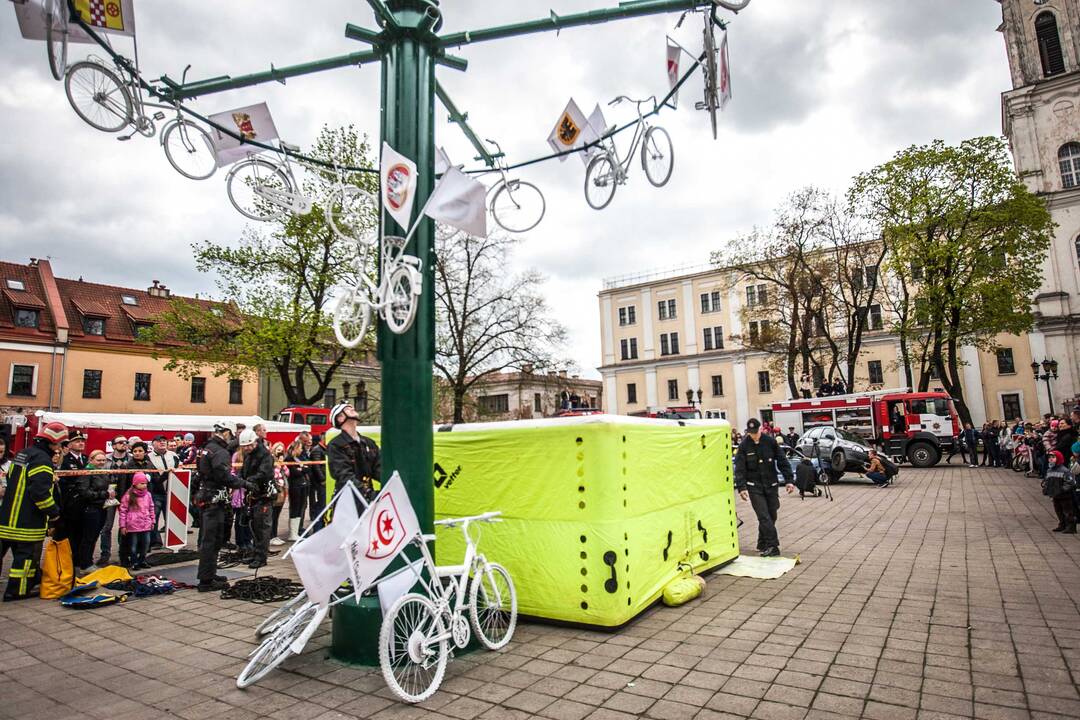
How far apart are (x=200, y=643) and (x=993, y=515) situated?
13.2m

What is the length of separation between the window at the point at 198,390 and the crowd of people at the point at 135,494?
1370 inches

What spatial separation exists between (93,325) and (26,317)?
10.9ft

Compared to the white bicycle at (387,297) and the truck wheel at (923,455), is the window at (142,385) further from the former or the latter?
the truck wheel at (923,455)

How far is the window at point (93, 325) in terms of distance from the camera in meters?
37.8

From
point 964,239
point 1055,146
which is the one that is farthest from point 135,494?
point 1055,146

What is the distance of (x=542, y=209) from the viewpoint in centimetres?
664

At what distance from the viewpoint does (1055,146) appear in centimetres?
3744

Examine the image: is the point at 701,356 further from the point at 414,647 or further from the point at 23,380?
the point at 414,647

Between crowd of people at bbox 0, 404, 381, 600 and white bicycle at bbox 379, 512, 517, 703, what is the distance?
146cm

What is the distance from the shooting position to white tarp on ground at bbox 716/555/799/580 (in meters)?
7.19

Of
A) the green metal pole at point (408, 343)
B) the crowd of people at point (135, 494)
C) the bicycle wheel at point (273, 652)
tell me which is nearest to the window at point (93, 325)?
the crowd of people at point (135, 494)

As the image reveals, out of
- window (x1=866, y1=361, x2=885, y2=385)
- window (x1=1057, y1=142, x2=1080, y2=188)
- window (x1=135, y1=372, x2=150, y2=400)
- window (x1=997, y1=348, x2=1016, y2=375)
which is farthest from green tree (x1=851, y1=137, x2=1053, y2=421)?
window (x1=135, y1=372, x2=150, y2=400)

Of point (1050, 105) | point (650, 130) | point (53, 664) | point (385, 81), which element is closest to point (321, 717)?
point (53, 664)

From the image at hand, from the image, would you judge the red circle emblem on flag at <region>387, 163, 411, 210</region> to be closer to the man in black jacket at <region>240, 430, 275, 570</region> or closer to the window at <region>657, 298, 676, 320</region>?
the man in black jacket at <region>240, 430, 275, 570</region>
